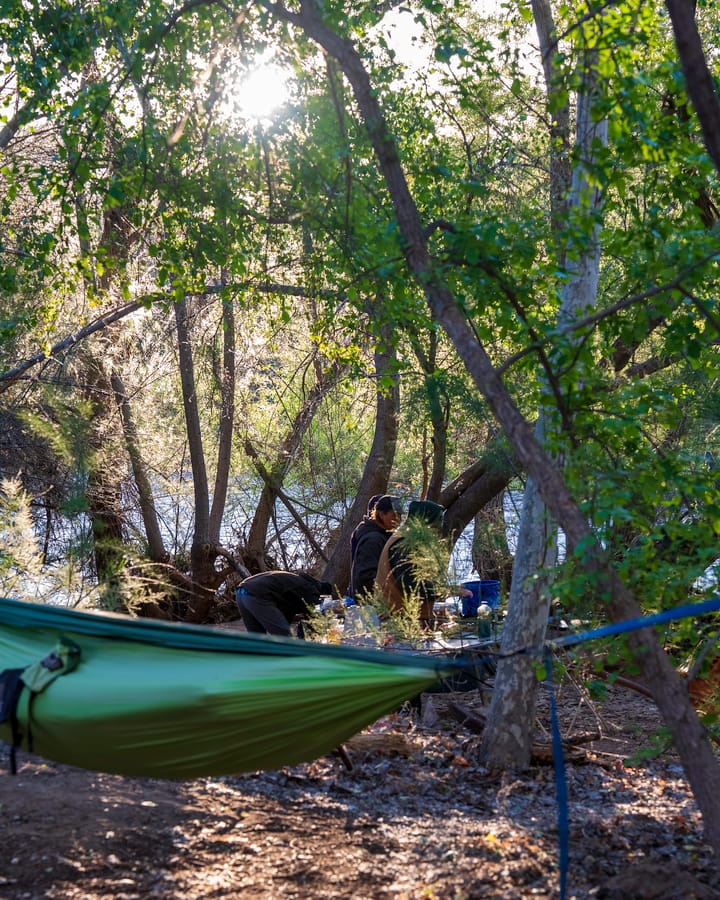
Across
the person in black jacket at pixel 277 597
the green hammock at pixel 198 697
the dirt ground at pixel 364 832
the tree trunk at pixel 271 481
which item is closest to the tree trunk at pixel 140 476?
the tree trunk at pixel 271 481

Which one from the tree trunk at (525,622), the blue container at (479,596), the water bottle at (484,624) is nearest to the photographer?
the tree trunk at (525,622)

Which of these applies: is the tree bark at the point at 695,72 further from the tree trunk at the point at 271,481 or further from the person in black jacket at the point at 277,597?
the tree trunk at the point at 271,481

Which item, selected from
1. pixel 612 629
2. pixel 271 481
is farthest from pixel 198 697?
pixel 271 481

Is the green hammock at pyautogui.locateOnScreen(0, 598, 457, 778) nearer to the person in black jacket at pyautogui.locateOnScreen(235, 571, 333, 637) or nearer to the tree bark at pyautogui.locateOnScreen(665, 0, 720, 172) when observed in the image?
the tree bark at pyautogui.locateOnScreen(665, 0, 720, 172)

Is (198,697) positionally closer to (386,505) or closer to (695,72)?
(695,72)

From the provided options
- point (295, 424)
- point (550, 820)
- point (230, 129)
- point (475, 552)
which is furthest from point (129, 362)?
point (550, 820)

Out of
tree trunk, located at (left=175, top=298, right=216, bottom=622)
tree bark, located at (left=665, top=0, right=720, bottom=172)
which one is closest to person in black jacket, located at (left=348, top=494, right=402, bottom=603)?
tree bark, located at (left=665, top=0, right=720, bottom=172)

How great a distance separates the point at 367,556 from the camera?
6.25 metres

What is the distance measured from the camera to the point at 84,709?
2.79m

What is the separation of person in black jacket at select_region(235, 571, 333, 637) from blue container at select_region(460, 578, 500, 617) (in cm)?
87

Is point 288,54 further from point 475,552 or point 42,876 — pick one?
point 475,552

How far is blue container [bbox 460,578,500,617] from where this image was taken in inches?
Answer: 244

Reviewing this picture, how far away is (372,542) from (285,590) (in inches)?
25.4

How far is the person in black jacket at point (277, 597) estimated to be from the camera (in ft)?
19.7
